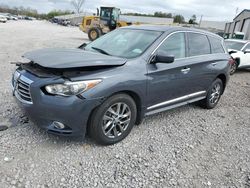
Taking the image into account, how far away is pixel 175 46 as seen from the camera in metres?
4.06

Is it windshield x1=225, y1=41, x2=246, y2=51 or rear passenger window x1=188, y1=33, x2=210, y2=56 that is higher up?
rear passenger window x1=188, y1=33, x2=210, y2=56

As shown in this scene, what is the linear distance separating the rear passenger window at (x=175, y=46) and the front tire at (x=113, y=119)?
1.08 m

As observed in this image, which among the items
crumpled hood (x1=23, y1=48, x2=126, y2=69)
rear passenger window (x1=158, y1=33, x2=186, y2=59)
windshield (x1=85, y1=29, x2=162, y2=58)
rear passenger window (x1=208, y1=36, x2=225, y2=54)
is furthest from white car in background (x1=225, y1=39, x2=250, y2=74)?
crumpled hood (x1=23, y1=48, x2=126, y2=69)

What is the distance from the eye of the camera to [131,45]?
3.82 metres

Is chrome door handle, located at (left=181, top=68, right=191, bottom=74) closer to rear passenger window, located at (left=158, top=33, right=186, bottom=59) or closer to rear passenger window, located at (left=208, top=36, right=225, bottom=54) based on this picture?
rear passenger window, located at (left=158, top=33, right=186, bottom=59)

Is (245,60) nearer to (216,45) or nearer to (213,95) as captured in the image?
(216,45)

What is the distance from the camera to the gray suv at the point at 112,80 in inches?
113

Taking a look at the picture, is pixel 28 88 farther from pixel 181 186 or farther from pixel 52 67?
pixel 181 186

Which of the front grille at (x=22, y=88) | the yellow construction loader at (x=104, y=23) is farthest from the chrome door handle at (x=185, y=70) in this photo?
the yellow construction loader at (x=104, y=23)

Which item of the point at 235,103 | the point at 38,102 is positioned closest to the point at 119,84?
the point at 38,102

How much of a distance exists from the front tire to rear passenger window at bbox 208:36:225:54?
2.55m

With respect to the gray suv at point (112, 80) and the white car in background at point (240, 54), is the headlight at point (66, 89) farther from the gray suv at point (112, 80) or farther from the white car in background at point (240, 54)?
the white car in background at point (240, 54)

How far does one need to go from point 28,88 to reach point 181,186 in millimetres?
2197

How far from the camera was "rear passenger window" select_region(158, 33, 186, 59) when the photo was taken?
3.84 metres
